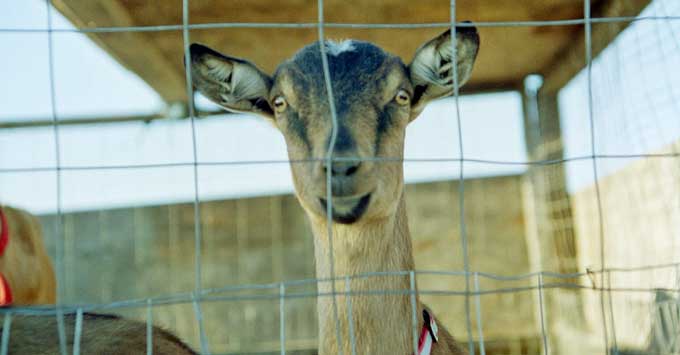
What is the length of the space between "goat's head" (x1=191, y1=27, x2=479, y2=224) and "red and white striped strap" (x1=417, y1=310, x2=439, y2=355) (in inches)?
19.1

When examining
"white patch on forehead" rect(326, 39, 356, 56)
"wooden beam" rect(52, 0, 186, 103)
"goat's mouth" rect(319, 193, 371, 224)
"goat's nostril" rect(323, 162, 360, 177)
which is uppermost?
"wooden beam" rect(52, 0, 186, 103)

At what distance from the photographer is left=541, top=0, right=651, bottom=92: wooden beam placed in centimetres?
529

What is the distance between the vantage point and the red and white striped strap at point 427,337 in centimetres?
274

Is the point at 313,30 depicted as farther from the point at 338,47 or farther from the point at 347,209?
the point at 347,209

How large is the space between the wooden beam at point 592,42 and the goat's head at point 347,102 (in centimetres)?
290

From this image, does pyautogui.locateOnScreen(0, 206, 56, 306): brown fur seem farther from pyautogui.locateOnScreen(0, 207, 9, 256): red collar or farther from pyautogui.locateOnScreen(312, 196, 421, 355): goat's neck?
pyautogui.locateOnScreen(312, 196, 421, 355): goat's neck

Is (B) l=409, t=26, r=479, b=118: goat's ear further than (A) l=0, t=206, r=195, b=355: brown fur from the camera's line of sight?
No

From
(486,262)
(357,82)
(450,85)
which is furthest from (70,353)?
(486,262)

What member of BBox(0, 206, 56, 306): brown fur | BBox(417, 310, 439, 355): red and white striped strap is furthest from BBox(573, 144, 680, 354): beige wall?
BBox(0, 206, 56, 306): brown fur

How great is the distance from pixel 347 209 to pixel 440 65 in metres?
0.81

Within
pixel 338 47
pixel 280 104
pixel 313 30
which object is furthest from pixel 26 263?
pixel 338 47

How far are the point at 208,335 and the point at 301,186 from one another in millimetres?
5933

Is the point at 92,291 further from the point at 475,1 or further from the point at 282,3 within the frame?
the point at 475,1

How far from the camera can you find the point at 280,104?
2963 mm
